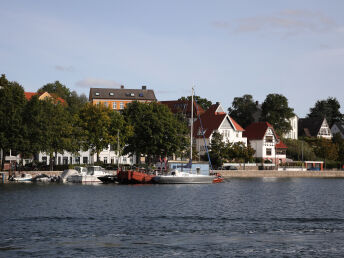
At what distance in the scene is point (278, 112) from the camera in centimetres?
17450

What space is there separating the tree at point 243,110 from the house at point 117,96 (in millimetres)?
28555

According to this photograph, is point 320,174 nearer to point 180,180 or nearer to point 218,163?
point 218,163

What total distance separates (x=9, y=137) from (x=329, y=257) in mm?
73501

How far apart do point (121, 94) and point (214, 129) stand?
33.5 m

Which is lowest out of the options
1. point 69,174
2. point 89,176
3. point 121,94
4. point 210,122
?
point 89,176

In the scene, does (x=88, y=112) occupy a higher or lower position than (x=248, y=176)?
higher

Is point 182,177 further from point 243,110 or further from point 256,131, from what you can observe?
point 243,110

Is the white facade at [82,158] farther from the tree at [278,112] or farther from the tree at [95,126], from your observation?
the tree at [278,112]

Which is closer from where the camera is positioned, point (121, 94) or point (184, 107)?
point (184, 107)

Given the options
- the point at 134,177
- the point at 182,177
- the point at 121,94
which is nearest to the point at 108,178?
the point at 134,177

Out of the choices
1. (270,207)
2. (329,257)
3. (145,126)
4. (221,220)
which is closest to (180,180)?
(145,126)

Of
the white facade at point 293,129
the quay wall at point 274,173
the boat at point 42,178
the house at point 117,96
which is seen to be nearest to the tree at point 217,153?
the quay wall at point 274,173

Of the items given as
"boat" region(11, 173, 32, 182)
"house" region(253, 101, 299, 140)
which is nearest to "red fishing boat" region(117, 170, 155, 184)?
"boat" region(11, 173, 32, 182)

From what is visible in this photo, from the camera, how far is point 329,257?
2961 centimetres
